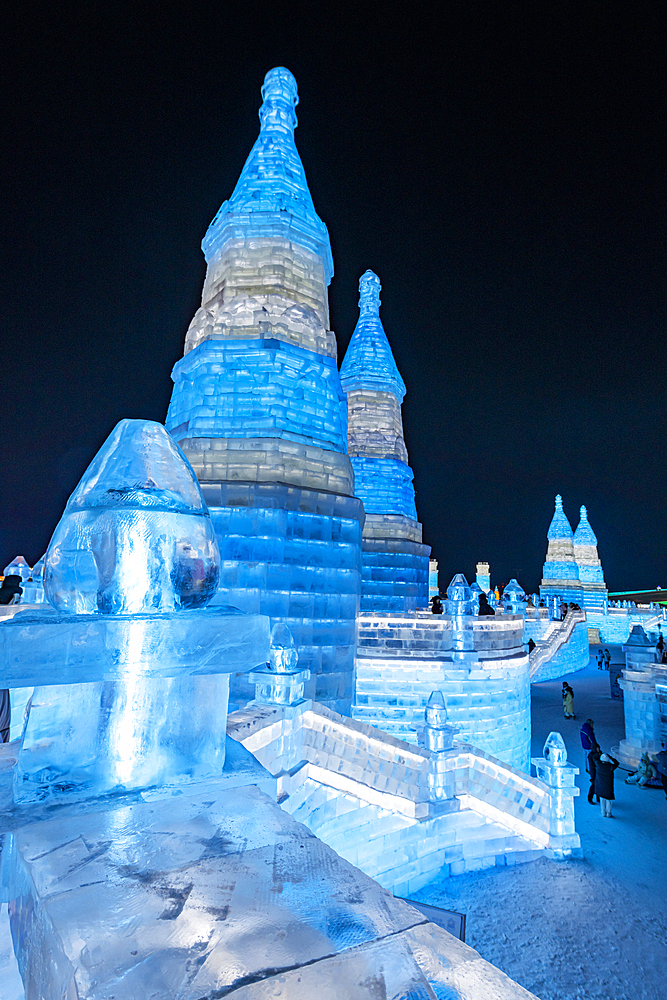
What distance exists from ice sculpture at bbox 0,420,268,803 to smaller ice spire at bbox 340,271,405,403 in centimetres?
1944

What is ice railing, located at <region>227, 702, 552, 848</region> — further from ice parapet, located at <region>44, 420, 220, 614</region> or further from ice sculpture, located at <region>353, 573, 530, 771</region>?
ice sculpture, located at <region>353, 573, 530, 771</region>

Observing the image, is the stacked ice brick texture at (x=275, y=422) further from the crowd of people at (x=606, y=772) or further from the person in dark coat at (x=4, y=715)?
the crowd of people at (x=606, y=772)

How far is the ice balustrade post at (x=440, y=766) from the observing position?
7.34 m

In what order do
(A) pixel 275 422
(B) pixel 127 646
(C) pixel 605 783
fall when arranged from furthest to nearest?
1. (A) pixel 275 422
2. (C) pixel 605 783
3. (B) pixel 127 646

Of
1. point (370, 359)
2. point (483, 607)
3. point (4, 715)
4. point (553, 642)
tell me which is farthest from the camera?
point (553, 642)

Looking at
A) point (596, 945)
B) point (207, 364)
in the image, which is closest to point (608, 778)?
point (596, 945)

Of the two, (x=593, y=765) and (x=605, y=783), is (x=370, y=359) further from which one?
(x=605, y=783)

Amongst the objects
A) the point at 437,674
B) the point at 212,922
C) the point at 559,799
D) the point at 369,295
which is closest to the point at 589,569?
the point at 369,295

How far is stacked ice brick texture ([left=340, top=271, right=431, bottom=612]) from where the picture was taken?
65.6 feet

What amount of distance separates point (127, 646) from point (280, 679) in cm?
473

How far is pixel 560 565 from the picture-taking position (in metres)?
48.0

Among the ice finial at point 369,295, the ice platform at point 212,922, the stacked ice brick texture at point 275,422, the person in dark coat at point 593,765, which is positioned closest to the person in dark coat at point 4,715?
the stacked ice brick texture at point 275,422

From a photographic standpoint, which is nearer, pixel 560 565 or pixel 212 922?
pixel 212 922

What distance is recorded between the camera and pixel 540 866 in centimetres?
734
